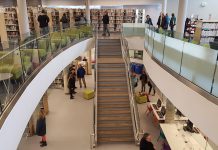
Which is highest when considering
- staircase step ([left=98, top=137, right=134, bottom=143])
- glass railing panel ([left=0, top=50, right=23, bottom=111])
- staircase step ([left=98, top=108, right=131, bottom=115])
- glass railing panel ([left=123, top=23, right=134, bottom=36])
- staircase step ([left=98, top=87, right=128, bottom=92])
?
glass railing panel ([left=123, top=23, right=134, bottom=36])

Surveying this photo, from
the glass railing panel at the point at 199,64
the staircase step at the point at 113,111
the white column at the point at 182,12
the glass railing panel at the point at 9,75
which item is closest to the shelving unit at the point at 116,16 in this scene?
the white column at the point at 182,12

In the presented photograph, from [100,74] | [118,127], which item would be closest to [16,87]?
[118,127]

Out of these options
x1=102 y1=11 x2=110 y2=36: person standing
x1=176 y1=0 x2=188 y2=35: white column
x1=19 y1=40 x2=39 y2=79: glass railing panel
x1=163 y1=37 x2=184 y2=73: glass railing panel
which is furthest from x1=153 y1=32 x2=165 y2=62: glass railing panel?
x1=102 y1=11 x2=110 y2=36: person standing

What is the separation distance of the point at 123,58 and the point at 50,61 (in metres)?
5.54

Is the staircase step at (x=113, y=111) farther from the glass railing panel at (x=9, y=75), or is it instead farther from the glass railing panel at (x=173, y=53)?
the glass railing panel at (x=9, y=75)

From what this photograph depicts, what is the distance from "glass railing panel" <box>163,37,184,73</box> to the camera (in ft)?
18.9

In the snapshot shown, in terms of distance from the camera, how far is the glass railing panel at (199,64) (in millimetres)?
4273

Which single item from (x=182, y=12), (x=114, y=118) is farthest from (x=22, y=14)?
(x=182, y=12)

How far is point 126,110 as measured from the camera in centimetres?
965

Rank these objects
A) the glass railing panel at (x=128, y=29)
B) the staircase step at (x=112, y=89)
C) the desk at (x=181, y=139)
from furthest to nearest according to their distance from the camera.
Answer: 1. the glass railing panel at (x=128, y=29)
2. the staircase step at (x=112, y=89)
3. the desk at (x=181, y=139)

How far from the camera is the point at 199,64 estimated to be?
15.4 feet

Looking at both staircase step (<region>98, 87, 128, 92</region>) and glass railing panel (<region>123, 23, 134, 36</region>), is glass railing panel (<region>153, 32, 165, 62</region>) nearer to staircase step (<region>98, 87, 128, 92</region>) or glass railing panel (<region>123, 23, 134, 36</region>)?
staircase step (<region>98, 87, 128, 92</region>)

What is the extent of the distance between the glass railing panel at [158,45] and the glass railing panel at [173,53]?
0.35 metres

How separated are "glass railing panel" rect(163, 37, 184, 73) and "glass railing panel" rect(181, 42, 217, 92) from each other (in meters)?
0.28
